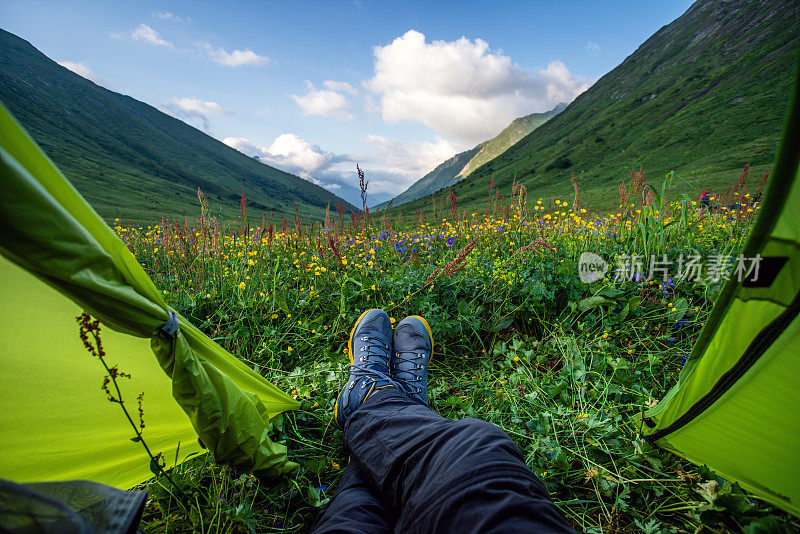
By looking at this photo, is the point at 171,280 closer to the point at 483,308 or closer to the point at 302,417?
the point at 302,417

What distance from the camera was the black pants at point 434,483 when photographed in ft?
3.10

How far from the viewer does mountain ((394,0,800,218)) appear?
31938mm

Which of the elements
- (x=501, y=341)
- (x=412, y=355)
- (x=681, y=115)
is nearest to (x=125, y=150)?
(x=412, y=355)

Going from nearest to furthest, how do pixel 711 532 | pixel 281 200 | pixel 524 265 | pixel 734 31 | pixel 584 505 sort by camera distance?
pixel 711 532, pixel 584 505, pixel 524 265, pixel 734 31, pixel 281 200

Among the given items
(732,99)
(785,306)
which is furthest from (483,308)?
(732,99)

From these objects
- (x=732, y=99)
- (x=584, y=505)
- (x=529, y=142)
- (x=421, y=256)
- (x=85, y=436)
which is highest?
(x=529, y=142)

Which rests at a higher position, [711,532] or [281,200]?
[281,200]

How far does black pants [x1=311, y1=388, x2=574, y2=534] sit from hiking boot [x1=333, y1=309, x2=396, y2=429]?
0.22 meters

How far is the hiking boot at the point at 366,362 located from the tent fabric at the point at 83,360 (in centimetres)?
38

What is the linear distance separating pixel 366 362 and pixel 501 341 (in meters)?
1.07

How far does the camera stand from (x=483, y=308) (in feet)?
8.45

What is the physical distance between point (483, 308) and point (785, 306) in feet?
5.60

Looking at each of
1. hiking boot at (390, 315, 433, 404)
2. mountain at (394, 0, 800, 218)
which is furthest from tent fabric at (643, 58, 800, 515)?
mountain at (394, 0, 800, 218)

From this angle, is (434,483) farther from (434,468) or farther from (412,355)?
(412,355)
